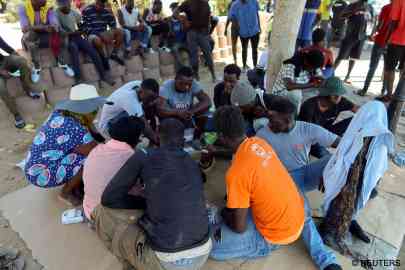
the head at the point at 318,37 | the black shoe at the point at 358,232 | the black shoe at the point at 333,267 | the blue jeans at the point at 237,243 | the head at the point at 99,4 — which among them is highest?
the head at the point at 99,4

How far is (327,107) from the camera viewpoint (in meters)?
3.15

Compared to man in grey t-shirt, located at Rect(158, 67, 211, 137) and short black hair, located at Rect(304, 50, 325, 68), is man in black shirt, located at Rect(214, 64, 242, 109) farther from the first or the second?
short black hair, located at Rect(304, 50, 325, 68)

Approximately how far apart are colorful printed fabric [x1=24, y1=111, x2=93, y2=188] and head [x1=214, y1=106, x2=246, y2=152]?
130 cm

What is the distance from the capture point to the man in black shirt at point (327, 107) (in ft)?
9.95

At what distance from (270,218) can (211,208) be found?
23.0 inches

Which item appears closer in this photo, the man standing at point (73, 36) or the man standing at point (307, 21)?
the man standing at point (73, 36)

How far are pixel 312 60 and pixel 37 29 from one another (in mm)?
4003

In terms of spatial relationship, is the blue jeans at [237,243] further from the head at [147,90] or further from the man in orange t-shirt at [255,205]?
the head at [147,90]

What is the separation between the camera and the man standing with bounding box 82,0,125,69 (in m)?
5.41

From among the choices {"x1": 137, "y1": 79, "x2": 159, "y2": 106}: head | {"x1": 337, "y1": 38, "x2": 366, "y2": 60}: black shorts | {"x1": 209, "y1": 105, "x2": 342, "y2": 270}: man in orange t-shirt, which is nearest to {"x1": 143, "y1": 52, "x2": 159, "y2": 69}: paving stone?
{"x1": 137, "y1": 79, "x2": 159, "y2": 106}: head

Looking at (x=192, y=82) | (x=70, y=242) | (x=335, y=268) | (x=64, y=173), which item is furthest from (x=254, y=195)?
(x=192, y=82)

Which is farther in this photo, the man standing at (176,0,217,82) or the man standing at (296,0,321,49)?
the man standing at (176,0,217,82)

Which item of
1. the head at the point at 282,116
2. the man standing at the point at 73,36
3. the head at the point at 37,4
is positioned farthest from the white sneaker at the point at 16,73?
the head at the point at 282,116

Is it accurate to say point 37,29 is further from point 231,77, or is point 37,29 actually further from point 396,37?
point 396,37
